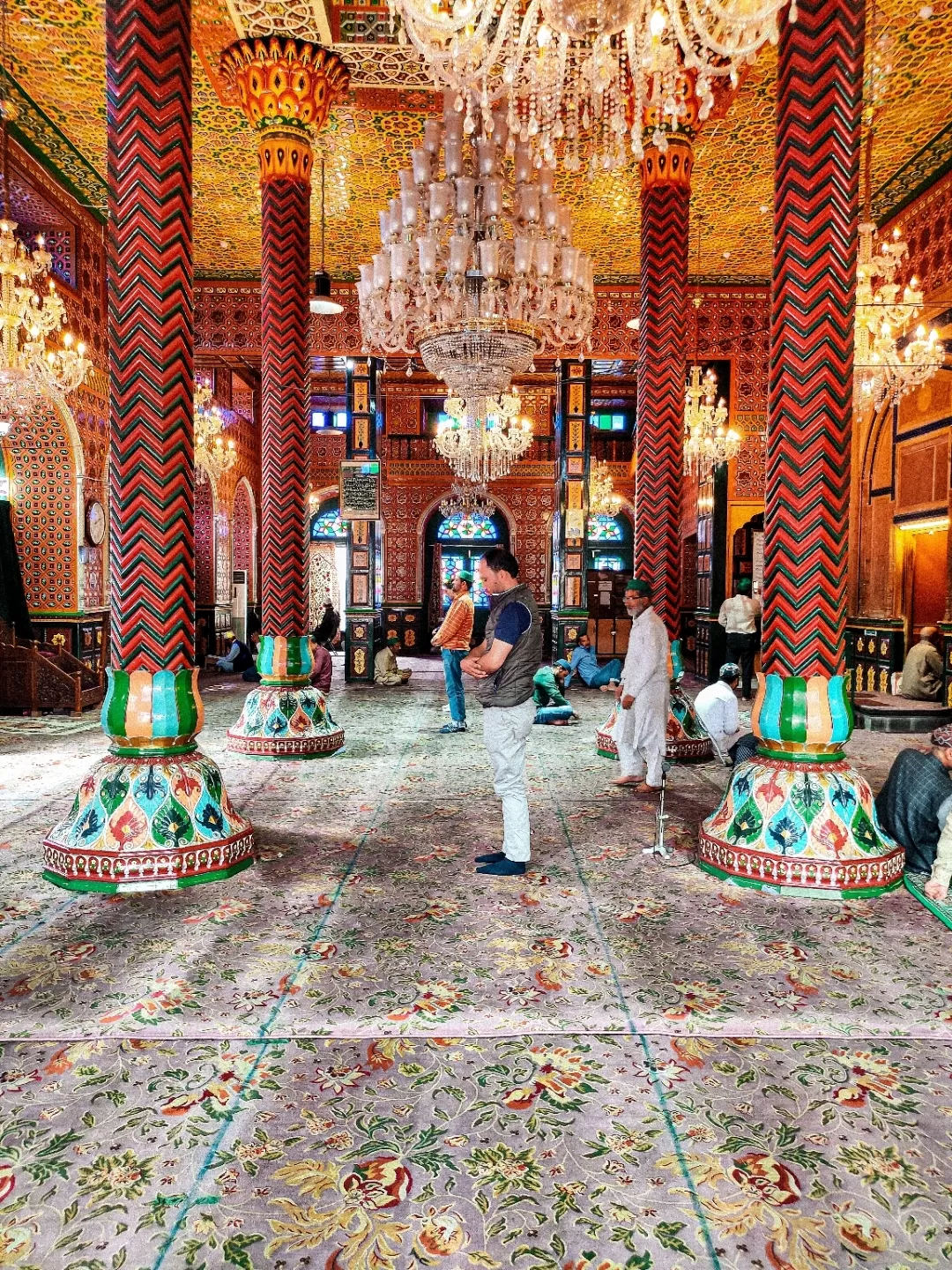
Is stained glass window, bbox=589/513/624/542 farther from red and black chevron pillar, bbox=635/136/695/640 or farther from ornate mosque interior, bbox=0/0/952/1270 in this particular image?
red and black chevron pillar, bbox=635/136/695/640

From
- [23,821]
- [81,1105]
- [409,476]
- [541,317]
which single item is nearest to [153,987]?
[81,1105]

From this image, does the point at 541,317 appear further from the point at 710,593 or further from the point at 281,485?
the point at 710,593

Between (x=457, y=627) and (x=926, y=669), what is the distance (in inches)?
187

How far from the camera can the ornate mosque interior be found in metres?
1.83

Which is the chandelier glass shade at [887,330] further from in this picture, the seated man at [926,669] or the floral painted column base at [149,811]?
the floral painted column base at [149,811]

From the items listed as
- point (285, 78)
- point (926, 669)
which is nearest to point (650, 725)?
point (926, 669)

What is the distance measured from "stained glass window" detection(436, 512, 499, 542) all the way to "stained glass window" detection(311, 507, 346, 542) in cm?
289

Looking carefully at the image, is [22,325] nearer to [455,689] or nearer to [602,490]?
[455,689]

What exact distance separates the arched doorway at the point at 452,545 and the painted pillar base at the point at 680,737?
11743 millimetres

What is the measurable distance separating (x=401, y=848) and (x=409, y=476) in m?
14.7

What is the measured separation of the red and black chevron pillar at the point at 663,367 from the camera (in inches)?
269

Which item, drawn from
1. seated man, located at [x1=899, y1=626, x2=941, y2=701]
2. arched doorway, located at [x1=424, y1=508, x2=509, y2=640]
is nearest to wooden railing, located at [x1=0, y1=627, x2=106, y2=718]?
seated man, located at [x1=899, y1=626, x2=941, y2=701]

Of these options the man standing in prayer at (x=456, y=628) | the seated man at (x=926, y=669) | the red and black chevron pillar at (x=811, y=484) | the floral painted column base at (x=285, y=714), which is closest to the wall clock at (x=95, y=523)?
the floral painted column base at (x=285, y=714)

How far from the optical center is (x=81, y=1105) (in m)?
2.04
